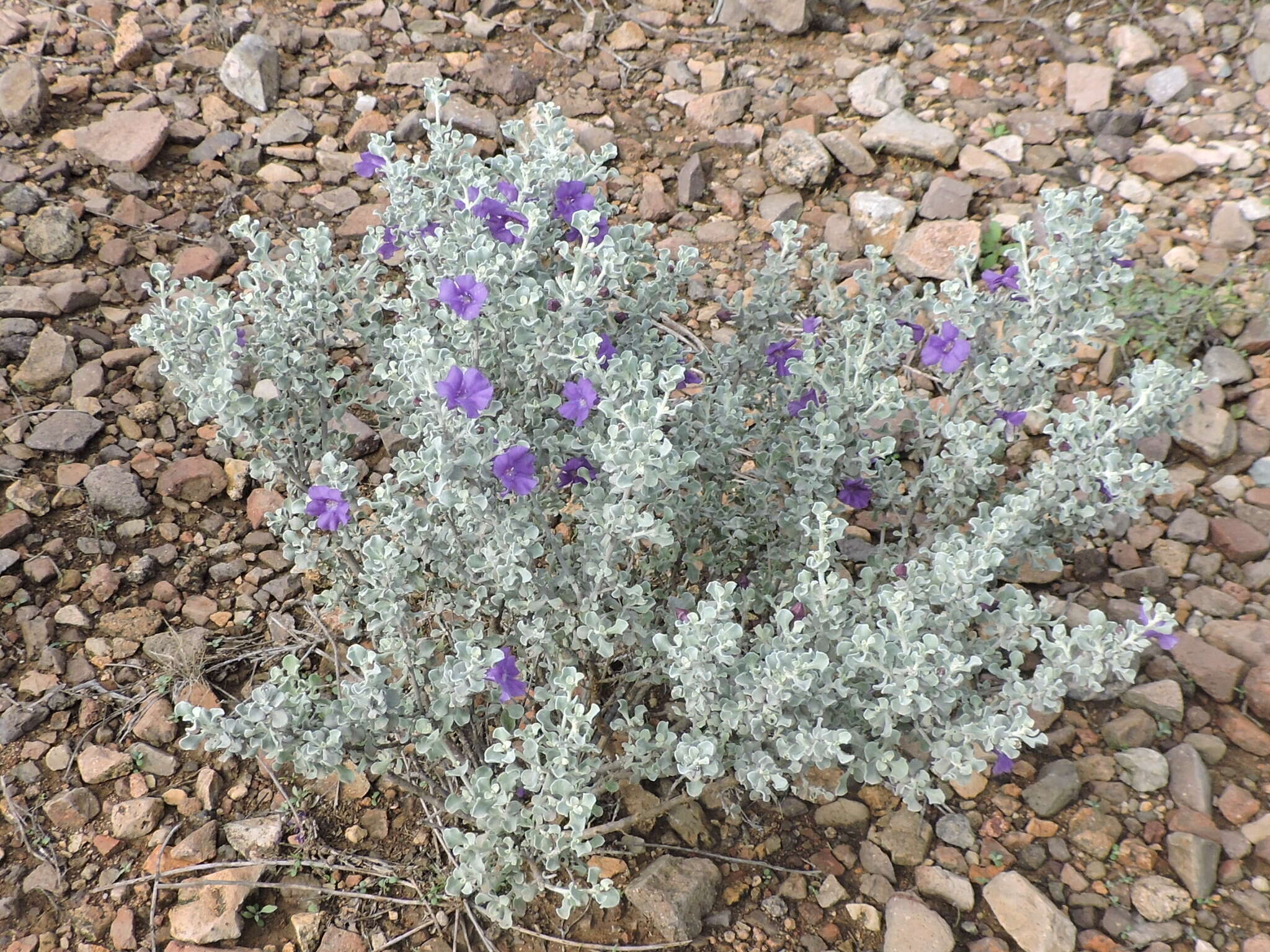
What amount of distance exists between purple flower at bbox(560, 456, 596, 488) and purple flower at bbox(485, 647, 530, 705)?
0.37 metres

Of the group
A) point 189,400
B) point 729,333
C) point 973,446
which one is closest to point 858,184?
point 729,333

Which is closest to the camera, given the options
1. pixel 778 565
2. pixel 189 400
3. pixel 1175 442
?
pixel 189 400

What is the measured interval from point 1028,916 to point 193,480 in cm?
250

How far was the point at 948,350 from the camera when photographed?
2.35 m

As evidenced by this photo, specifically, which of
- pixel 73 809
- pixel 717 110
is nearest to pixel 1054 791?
pixel 73 809

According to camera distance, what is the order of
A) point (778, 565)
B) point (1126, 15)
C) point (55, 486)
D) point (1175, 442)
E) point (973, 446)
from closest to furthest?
point (973, 446)
point (778, 565)
point (55, 486)
point (1175, 442)
point (1126, 15)

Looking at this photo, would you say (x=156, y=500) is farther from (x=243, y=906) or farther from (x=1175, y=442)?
(x=1175, y=442)

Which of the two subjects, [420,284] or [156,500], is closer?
[420,284]

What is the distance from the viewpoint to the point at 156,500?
10.3 ft

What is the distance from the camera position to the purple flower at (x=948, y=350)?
234 cm

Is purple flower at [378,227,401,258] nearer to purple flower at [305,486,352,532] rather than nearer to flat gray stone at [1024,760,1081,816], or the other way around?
purple flower at [305,486,352,532]

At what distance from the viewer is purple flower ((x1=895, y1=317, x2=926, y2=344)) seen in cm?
253

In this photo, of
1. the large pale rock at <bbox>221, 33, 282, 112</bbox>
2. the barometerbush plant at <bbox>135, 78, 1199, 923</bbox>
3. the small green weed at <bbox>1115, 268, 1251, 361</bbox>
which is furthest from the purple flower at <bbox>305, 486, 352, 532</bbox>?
the large pale rock at <bbox>221, 33, 282, 112</bbox>

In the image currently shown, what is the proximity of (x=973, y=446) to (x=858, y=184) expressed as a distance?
2.22 metres
